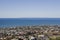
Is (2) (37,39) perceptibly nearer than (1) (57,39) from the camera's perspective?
No

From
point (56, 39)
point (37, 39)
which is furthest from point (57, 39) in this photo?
point (37, 39)

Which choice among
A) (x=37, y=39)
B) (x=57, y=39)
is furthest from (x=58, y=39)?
(x=37, y=39)

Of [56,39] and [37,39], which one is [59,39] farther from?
[37,39]

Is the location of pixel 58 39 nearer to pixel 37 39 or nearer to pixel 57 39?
pixel 57 39

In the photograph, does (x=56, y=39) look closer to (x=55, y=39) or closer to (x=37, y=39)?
(x=55, y=39)

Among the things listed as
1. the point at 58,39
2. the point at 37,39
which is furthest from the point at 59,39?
the point at 37,39

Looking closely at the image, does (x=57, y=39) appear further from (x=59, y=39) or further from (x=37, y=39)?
(x=37, y=39)

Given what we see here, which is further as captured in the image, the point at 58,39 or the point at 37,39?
the point at 37,39
